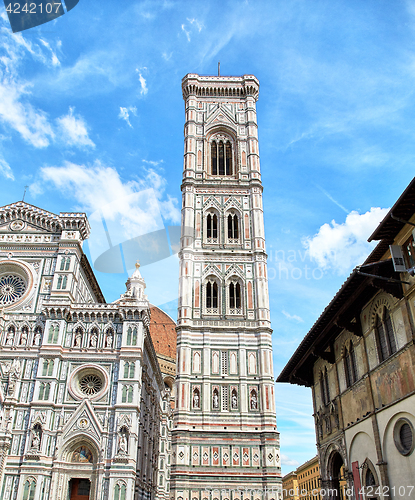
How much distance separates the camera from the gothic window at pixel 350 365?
20.2 m

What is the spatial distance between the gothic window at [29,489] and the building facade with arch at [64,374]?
0.06 m

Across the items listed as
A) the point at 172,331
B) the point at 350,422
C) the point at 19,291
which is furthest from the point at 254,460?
the point at 172,331

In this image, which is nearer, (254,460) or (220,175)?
(254,460)

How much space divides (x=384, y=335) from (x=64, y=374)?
76.2ft

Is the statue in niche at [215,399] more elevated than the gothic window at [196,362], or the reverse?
the gothic window at [196,362]

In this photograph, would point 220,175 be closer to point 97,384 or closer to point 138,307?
point 138,307

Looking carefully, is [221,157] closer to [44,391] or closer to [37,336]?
[37,336]

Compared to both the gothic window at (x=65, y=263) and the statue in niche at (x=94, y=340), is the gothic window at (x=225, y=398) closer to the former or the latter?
the statue in niche at (x=94, y=340)

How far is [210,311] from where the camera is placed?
126 ft

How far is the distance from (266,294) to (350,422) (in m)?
19.5

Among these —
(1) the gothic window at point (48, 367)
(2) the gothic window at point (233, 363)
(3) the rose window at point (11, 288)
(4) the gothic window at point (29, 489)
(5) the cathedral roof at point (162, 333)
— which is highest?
(5) the cathedral roof at point (162, 333)

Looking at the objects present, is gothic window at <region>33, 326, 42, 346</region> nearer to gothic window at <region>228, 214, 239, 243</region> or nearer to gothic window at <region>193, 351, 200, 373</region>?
gothic window at <region>193, 351, 200, 373</region>

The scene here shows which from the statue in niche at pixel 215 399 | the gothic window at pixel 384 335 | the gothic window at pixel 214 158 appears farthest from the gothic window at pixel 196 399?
the gothic window at pixel 214 158

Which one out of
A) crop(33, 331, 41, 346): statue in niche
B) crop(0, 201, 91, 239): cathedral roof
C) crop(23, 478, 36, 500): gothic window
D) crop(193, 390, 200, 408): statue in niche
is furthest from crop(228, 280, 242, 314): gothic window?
crop(23, 478, 36, 500): gothic window
